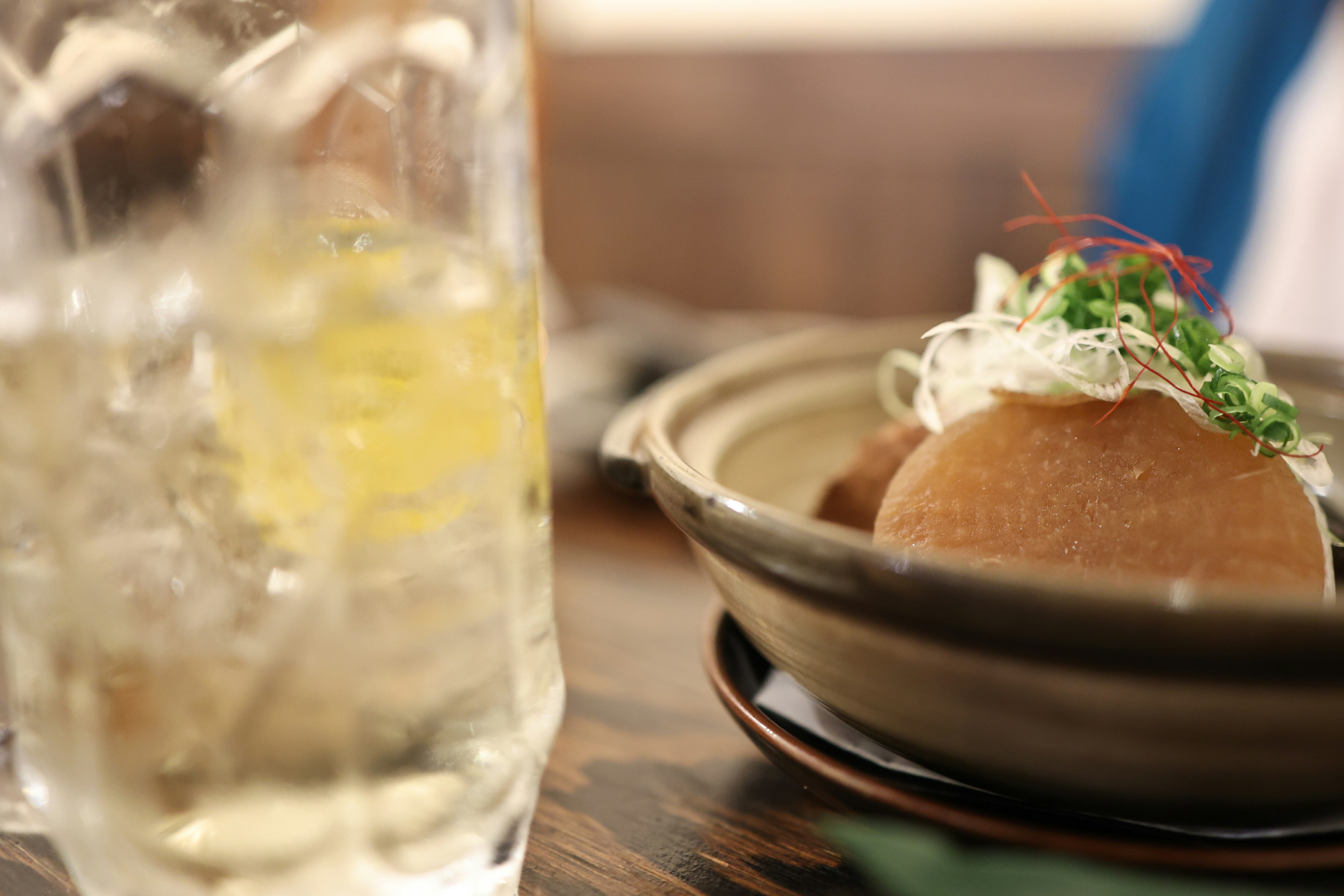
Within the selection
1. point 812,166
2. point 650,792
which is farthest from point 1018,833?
point 812,166

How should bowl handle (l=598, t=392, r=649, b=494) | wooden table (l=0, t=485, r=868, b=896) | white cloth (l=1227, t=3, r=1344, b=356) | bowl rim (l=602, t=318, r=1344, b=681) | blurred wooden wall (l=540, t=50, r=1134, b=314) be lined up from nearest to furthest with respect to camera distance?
1. bowl rim (l=602, t=318, r=1344, b=681)
2. wooden table (l=0, t=485, r=868, b=896)
3. bowl handle (l=598, t=392, r=649, b=494)
4. white cloth (l=1227, t=3, r=1344, b=356)
5. blurred wooden wall (l=540, t=50, r=1134, b=314)

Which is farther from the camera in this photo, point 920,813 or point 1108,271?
point 1108,271

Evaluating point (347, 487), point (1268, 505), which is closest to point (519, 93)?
point (347, 487)

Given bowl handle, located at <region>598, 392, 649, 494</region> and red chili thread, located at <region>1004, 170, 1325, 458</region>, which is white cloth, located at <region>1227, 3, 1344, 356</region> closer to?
red chili thread, located at <region>1004, 170, 1325, 458</region>

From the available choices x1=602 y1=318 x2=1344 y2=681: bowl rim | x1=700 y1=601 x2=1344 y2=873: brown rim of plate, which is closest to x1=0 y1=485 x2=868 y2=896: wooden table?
x1=700 y1=601 x2=1344 y2=873: brown rim of plate

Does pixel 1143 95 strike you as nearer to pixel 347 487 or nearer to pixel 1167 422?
pixel 1167 422

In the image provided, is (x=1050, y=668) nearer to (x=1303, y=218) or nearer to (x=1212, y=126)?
(x=1212, y=126)

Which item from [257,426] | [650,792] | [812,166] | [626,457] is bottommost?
[812,166]
